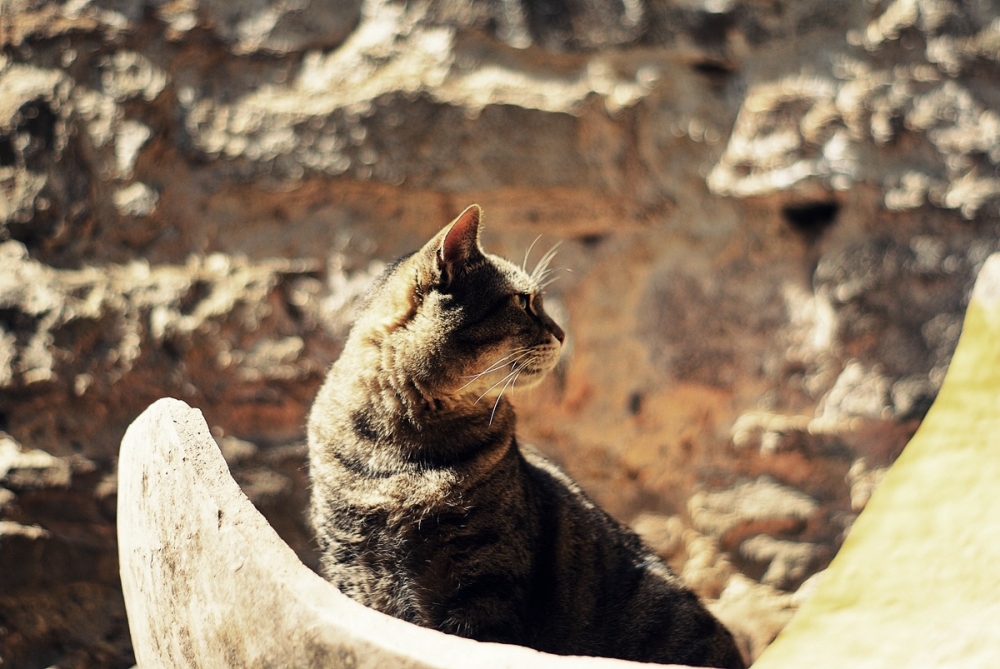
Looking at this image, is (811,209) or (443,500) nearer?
(443,500)

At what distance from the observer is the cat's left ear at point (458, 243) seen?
194 centimetres

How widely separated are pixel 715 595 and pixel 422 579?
4.87 feet

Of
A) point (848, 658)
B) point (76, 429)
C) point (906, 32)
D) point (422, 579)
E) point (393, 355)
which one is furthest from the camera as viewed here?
point (906, 32)

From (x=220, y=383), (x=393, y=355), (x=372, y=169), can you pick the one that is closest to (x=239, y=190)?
(x=372, y=169)

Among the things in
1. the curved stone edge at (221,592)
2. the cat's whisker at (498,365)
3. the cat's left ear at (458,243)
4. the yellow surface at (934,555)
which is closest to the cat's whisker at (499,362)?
the cat's whisker at (498,365)

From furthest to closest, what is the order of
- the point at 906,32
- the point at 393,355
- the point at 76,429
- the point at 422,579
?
the point at 906,32
the point at 76,429
the point at 393,355
the point at 422,579

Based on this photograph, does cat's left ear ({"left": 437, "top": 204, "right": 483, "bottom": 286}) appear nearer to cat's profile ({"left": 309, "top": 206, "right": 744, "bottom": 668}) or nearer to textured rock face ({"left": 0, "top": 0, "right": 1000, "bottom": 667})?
cat's profile ({"left": 309, "top": 206, "right": 744, "bottom": 668})

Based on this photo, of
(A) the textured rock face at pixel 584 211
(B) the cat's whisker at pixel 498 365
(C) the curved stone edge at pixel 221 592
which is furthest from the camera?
(A) the textured rock face at pixel 584 211

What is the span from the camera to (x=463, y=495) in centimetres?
189

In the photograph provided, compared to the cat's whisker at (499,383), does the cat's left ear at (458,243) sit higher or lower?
higher

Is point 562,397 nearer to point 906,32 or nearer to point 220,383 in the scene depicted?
point 220,383

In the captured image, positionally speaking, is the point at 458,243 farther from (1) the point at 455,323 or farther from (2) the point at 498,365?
(2) the point at 498,365

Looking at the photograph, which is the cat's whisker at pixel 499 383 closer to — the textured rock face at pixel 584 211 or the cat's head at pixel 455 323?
the cat's head at pixel 455 323

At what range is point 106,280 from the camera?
2.67 meters
